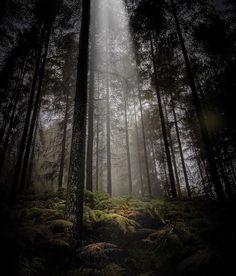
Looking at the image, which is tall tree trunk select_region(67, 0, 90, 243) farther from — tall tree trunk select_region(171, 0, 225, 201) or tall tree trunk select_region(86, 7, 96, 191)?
tall tree trunk select_region(171, 0, 225, 201)

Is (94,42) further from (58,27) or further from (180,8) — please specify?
(180,8)

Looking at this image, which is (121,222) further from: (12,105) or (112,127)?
(112,127)

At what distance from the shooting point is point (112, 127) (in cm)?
2011

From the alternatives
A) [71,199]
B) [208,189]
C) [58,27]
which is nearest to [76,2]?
[58,27]

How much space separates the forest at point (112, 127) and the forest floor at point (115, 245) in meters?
0.02

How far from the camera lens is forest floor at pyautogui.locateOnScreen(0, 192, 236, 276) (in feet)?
11.5

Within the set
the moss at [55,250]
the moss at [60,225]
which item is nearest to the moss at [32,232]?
the moss at [55,250]

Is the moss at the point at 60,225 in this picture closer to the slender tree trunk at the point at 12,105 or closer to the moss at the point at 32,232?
the moss at the point at 32,232

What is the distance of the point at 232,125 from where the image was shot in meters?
13.0

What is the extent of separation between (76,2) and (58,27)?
10.2 feet

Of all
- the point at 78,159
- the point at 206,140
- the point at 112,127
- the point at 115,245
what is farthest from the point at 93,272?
the point at 112,127

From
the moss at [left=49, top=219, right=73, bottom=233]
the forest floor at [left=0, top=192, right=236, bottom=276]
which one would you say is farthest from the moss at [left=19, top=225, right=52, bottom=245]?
the moss at [left=49, top=219, right=73, bottom=233]

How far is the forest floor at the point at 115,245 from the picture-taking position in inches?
139

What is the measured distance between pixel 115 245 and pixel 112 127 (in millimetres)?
16443
